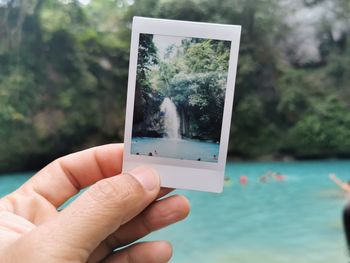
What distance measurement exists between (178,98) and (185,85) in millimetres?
25

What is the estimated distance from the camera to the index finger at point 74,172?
2.90ft

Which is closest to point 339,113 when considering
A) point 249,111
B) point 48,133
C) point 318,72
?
point 318,72

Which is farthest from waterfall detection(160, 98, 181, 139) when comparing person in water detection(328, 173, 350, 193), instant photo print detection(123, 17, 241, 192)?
person in water detection(328, 173, 350, 193)

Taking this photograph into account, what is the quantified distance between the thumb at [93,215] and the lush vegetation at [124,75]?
3.99 m

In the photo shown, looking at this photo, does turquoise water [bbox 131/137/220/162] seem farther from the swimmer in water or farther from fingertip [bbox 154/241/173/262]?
the swimmer in water

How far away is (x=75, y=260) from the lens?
2.05 ft

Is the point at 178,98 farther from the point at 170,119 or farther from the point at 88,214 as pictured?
the point at 88,214

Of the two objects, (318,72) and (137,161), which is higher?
(318,72)

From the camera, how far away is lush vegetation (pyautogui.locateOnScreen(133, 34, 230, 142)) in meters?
0.73

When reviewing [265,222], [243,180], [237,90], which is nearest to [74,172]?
[265,222]

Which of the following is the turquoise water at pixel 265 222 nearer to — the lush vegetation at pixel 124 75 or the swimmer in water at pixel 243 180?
the swimmer in water at pixel 243 180

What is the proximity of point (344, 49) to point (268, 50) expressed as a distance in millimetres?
845

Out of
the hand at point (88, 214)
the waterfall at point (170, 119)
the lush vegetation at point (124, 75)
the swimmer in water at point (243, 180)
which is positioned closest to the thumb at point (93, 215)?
the hand at point (88, 214)

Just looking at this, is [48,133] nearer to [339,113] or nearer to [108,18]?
[108,18]
